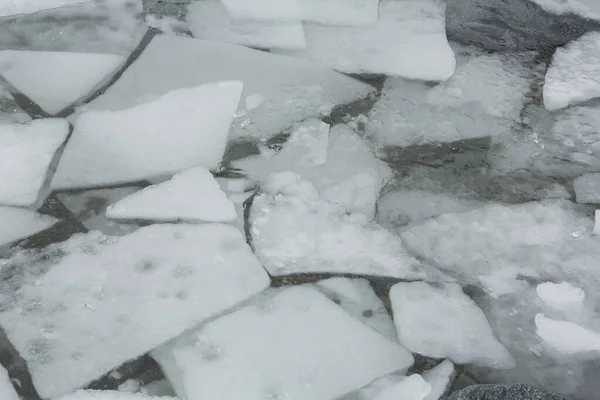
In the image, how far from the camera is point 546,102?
5.25ft

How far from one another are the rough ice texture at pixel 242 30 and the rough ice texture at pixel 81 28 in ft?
0.51

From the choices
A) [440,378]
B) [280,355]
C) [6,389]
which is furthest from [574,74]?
[6,389]

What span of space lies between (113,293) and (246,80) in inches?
26.7

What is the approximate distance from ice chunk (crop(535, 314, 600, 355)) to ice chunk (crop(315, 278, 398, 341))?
0.25 meters

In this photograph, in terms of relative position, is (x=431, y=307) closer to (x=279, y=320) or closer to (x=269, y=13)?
(x=279, y=320)

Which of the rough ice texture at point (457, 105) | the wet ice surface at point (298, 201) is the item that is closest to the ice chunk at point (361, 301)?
the wet ice surface at point (298, 201)

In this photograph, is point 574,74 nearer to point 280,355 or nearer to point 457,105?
point 457,105

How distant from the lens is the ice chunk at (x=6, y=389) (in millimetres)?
1040

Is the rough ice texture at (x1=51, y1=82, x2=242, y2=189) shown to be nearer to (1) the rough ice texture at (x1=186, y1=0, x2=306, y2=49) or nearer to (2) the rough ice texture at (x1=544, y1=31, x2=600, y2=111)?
(1) the rough ice texture at (x1=186, y1=0, x2=306, y2=49)

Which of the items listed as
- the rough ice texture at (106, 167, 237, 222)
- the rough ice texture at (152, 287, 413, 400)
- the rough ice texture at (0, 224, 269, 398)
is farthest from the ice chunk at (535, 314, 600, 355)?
the rough ice texture at (106, 167, 237, 222)

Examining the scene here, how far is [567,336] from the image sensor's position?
1.14 metres

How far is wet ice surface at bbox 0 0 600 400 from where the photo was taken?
110 cm

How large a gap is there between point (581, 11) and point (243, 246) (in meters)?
1.25

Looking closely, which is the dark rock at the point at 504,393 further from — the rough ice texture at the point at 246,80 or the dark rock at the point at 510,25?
the dark rock at the point at 510,25
